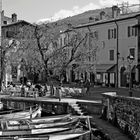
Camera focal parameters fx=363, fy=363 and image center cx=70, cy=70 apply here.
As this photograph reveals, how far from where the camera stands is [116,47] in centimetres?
5488

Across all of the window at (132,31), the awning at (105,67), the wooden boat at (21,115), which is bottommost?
the wooden boat at (21,115)

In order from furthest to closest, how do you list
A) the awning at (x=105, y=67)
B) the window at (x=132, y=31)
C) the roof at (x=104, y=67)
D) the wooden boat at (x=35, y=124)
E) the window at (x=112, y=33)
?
the window at (x=112, y=33) → the roof at (x=104, y=67) → the awning at (x=105, y=67) → the window at (x=132, y=31) → the wooden boat at (x=35, y=124)

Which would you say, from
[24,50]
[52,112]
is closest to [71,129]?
[52,112]

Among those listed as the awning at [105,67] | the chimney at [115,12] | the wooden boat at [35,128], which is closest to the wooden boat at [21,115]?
the wooden boat at [35,128]

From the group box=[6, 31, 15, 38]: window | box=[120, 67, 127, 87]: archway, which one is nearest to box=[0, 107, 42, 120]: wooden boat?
box=[120, 67, 127, 87]: archway

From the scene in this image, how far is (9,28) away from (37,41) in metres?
35.8

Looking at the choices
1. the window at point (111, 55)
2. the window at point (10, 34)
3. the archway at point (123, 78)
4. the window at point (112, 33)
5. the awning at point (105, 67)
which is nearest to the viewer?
the archway at point (123, 78)

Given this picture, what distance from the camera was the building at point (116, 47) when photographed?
166ft

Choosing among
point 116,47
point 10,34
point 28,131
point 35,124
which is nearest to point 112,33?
point 116,47

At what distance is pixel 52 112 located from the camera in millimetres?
31516

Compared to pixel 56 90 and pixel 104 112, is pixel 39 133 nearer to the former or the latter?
pixel 104 112

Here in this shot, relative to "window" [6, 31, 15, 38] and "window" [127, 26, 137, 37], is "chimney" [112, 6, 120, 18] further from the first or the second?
"window" [6, 31, 15, 38]

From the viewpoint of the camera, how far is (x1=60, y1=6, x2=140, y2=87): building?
50.7m

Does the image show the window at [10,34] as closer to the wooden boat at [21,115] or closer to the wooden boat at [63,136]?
the wooden boat at [21,115]
